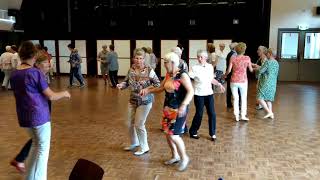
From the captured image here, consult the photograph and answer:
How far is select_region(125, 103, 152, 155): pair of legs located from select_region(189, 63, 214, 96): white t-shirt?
1047 mm

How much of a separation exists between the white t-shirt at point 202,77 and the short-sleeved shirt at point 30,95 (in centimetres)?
258

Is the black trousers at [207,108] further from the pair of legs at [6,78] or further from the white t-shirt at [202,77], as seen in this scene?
the pair of legs at [6,78]

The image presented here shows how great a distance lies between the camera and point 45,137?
133 inches

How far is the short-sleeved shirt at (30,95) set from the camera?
3.20 metres

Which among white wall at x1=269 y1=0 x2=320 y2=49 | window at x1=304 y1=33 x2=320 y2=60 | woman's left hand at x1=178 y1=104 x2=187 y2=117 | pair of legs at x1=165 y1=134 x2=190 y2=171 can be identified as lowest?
pair of legs at x1=165 y1=134 x2=190 y2=171

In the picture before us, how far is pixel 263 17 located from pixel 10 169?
12.0m

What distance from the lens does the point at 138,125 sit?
4609 millimetres

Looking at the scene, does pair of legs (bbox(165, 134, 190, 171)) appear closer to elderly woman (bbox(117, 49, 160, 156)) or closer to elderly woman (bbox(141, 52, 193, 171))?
elderly woman (bbox(141, 52, 193, 171))

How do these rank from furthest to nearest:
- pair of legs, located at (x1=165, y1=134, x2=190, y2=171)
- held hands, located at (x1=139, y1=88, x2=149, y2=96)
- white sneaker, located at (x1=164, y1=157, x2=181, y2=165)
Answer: white sneaker, located at (x1=164, y1=157, x2=181, y2=165) → held hands, located at (x1=139, y1=88, x2=149, y2=96) → pair of legs, located at (x1=165, y1=134, x2=190, y2=171)

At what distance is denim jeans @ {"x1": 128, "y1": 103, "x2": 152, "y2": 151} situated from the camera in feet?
14.9

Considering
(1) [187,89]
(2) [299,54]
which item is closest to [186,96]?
(1) [187,89]

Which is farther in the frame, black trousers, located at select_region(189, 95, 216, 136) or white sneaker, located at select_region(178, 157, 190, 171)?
black trousers, located at select_region(189, 95, 216, 136)

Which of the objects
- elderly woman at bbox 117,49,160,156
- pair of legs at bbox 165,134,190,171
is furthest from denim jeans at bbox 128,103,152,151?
pair of legs at bbox 165,134,190,171

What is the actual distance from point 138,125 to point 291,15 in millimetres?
10951
